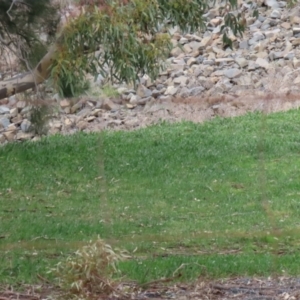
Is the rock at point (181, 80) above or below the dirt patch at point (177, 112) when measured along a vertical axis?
below

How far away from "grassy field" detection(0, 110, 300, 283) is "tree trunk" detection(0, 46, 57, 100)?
137 centimetres

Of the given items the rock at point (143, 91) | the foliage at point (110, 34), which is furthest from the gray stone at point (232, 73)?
the foliage at point (110, 34)

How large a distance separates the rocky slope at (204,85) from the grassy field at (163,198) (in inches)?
42.9

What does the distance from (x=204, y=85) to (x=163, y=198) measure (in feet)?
31.9

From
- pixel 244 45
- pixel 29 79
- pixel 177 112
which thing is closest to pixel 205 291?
pixel 29 79

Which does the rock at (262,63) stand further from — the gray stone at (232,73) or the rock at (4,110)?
the rock at (4,110)

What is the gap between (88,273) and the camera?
5.21m

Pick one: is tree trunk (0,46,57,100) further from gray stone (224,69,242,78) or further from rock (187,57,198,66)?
rock (187,57,198,66)

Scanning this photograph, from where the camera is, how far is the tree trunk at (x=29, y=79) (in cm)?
1012

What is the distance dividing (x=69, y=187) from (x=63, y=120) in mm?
7567

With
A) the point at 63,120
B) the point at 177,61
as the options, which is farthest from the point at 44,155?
the point at 177,61

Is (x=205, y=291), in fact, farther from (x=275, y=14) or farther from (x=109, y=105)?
(x=275, y=14)

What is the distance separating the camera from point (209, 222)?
9.15m

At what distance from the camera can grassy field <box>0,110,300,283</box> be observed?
24.2 ft
